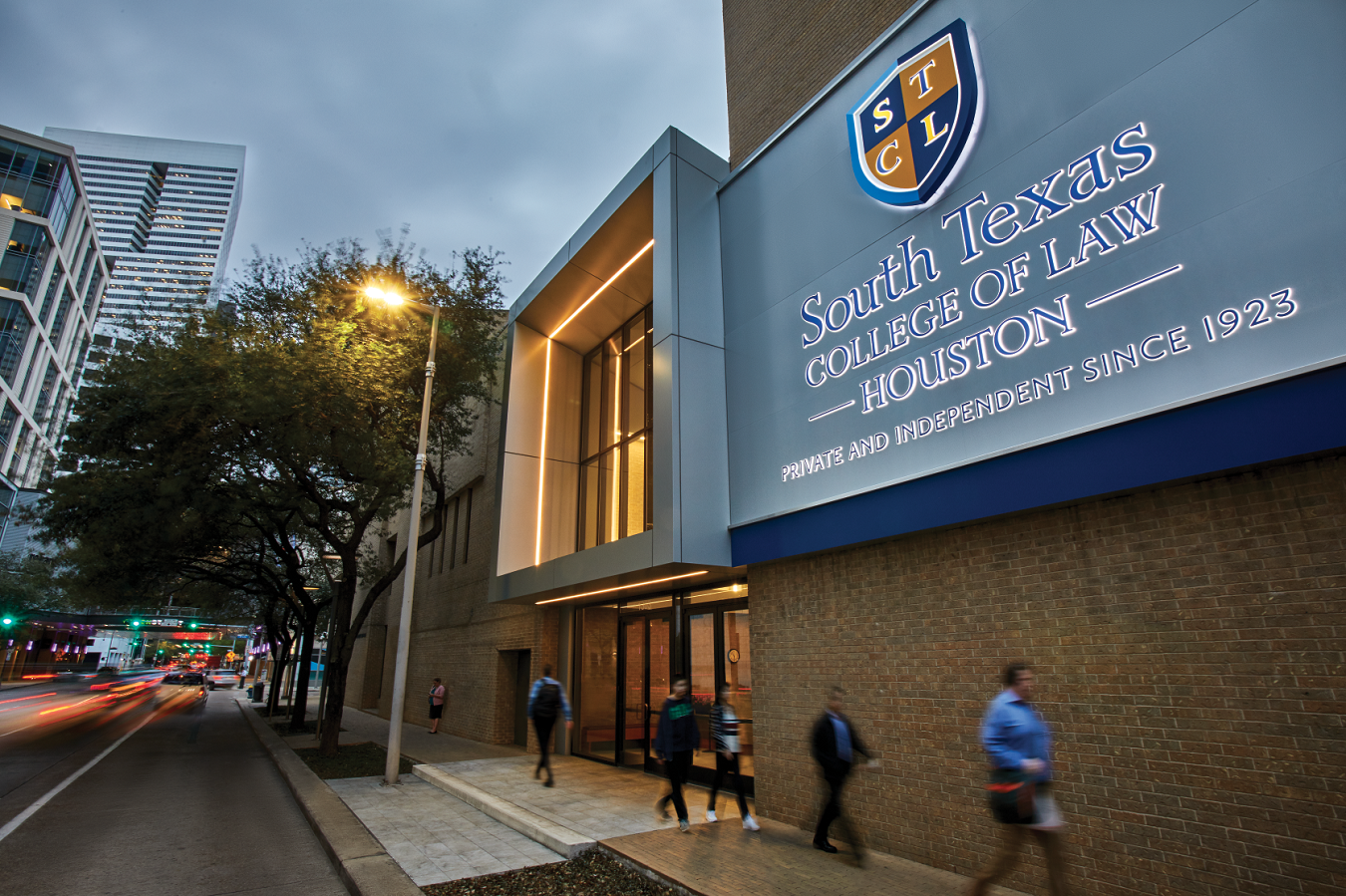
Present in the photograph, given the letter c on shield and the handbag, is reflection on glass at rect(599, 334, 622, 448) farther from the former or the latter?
the handbag

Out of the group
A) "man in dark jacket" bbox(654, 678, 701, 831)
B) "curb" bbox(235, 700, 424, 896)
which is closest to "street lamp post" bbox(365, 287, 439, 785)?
"curb" bbox(235, 700, 424, 896)

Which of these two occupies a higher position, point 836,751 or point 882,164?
point 882,164

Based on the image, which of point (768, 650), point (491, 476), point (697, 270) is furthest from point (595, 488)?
point (768, 650)

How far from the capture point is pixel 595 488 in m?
14.8

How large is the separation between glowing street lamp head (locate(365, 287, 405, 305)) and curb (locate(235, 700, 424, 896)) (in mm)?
7690

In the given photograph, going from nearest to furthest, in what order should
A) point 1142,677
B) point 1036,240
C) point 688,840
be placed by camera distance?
point 1142,677, point 1036,240, point 688,840

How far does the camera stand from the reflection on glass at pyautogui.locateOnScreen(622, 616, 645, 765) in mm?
12476

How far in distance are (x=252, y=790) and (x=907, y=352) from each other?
12.3m

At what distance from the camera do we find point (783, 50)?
35.8 feet

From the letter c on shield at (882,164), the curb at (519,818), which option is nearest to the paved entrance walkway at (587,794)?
the curb at (519,818)

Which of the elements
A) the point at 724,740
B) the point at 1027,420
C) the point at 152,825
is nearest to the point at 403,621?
the point at 152,825

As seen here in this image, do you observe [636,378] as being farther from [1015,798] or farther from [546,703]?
[1015,798]

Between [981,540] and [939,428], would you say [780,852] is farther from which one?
[939,428]

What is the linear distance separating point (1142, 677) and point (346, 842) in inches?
308
